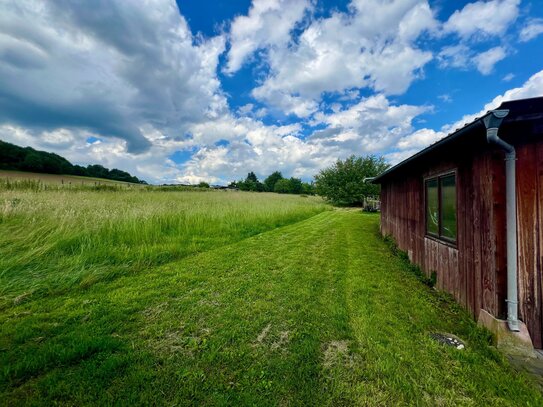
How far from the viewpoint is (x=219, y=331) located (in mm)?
2592

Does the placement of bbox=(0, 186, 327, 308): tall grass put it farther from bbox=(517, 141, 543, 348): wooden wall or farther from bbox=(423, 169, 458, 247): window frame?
bbox=(517, 141, 543, 348): wooden wall

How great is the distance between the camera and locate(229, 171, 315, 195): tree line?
71.2 metres

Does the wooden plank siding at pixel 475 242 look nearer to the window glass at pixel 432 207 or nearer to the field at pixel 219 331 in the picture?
the window glass at pixel 432 207

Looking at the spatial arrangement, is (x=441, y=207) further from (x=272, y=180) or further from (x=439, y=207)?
(x=272, y=180)

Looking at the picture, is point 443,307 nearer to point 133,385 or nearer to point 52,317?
point 133,385

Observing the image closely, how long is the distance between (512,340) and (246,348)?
280 cm

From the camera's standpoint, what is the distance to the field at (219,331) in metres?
1.81

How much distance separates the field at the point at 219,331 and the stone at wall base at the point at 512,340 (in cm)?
15

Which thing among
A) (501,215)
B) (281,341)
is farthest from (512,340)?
(281,341)

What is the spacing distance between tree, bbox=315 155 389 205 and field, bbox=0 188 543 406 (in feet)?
69.1

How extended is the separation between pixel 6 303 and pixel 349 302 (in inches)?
185

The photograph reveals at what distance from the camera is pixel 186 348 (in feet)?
7.56

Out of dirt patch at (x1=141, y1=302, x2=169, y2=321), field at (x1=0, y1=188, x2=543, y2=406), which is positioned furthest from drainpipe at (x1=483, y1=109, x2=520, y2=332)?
dirt patch at (x1=141, y1=302, x2=169, y2=321)

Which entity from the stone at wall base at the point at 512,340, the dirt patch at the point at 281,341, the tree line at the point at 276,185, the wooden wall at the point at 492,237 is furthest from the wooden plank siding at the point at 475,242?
the tree line at the point at 276,185
